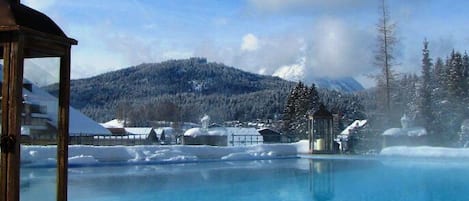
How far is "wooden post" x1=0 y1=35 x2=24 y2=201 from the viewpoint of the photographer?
2.62 metres

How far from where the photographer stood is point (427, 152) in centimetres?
2381

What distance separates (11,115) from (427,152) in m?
23.3

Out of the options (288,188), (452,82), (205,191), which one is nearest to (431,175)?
(288,188)

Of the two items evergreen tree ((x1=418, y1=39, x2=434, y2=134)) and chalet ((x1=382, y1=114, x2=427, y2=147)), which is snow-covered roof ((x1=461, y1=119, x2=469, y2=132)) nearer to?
evergreen tree ((x1=418, y1=39, x2=434, y2=134))

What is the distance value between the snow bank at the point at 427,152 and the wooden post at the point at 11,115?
22.6 m

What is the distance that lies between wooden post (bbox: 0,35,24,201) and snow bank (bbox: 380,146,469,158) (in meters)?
22.6

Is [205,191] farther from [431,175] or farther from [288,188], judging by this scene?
[431,175]

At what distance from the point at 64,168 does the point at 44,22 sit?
0.83 meters

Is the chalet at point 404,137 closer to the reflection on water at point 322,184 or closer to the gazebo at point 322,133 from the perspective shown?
the gazebo at point 322,133

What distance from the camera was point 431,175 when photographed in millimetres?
15258

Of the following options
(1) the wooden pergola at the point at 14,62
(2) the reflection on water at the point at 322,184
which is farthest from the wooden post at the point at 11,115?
(2) the reflection on water at the point at 322,184

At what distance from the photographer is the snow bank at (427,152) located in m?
23.0

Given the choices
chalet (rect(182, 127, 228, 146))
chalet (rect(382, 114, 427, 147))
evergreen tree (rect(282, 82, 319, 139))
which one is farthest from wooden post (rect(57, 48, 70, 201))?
evergreen tree (rect(282, 82, 319, 139))

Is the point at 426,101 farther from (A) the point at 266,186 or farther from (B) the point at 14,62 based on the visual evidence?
(B) the point at 14,62
